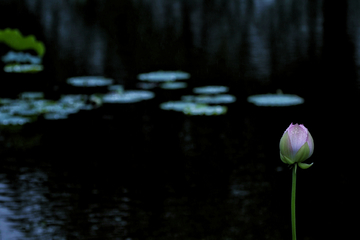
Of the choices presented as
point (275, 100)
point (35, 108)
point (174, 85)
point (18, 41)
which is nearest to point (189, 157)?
point (275, 100)

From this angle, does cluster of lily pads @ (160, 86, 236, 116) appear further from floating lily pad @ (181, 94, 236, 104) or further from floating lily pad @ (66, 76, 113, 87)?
floating lily pad @ (66, 76, 113, 87)

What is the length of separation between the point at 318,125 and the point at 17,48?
408cm

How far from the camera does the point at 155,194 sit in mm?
3287

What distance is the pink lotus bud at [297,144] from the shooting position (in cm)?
119

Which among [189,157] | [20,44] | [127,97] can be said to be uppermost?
[20,44]

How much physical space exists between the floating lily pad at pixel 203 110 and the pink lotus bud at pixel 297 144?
3638 millimetres

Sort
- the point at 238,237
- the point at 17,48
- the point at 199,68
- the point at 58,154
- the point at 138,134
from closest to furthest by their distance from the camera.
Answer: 1. the point at 238,237
2. the point at 58,154
3. the point at 138,134
4. the point at 17,48
5. the point at 199,68

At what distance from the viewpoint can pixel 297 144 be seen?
120cm

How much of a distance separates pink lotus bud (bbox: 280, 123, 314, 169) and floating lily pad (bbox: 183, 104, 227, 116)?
11.9ft

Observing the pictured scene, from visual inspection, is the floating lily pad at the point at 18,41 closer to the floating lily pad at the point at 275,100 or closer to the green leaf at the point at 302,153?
the floating lily pad at the point at 275,100

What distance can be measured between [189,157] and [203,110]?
1.05 meters

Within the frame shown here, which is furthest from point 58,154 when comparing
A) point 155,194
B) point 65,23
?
point 65,23

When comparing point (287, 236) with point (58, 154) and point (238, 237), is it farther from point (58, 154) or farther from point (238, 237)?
point (58, 154)

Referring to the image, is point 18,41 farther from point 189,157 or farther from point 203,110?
point 189,157
